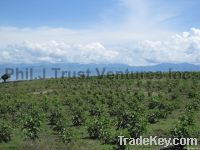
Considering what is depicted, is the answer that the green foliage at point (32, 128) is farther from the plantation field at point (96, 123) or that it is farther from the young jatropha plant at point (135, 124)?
the young jatropha plant at point (135, 124)

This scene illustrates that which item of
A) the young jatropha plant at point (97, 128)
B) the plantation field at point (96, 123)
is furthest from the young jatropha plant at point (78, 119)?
the young jatropha plant at point (97, 128)

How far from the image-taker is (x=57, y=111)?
41.5m

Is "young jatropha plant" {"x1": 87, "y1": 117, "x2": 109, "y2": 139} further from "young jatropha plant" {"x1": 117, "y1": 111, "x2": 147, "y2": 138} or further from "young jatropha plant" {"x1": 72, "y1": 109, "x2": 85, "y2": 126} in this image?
"young jatropha plant" {"x1": 72, "y1": 109, "x2": 85, "y2": 126}

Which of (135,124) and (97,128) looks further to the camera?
(97,128)

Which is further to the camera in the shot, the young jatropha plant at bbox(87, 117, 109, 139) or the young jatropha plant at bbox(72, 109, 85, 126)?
the young jatropha plant at bbox(72, 109, 85, 126)

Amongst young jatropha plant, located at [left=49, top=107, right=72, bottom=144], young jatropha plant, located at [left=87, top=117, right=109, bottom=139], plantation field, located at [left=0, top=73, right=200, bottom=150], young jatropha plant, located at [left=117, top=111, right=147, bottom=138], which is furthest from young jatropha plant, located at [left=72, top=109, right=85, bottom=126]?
young jatropha plant, located at [left=117, top=111, right=147, bottom=138]

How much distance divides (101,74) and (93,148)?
70.8 metres

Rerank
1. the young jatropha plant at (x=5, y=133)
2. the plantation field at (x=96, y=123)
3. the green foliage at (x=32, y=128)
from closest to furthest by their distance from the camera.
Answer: the plantation field at (x=96, y=123) → the green foliage at (x=32, y=128) → the young jatropha plant at (x=5, y=133)

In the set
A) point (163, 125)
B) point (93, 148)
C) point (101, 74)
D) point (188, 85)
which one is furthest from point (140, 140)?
point (101, 74)

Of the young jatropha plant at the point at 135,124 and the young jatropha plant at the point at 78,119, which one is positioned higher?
the young jatropha plant at the point at 135,124

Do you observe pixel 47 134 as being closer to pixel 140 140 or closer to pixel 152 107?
pixel 140 140

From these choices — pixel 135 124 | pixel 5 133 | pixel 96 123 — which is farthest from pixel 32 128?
pixel 135 124

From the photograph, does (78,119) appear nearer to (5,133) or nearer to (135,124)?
(5,133)

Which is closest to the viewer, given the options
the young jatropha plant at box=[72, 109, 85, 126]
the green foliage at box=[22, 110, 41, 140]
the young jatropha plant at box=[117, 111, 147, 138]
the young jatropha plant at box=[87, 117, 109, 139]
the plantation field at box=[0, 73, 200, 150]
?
the plantation field at box=[0, 73, 200, 150]
